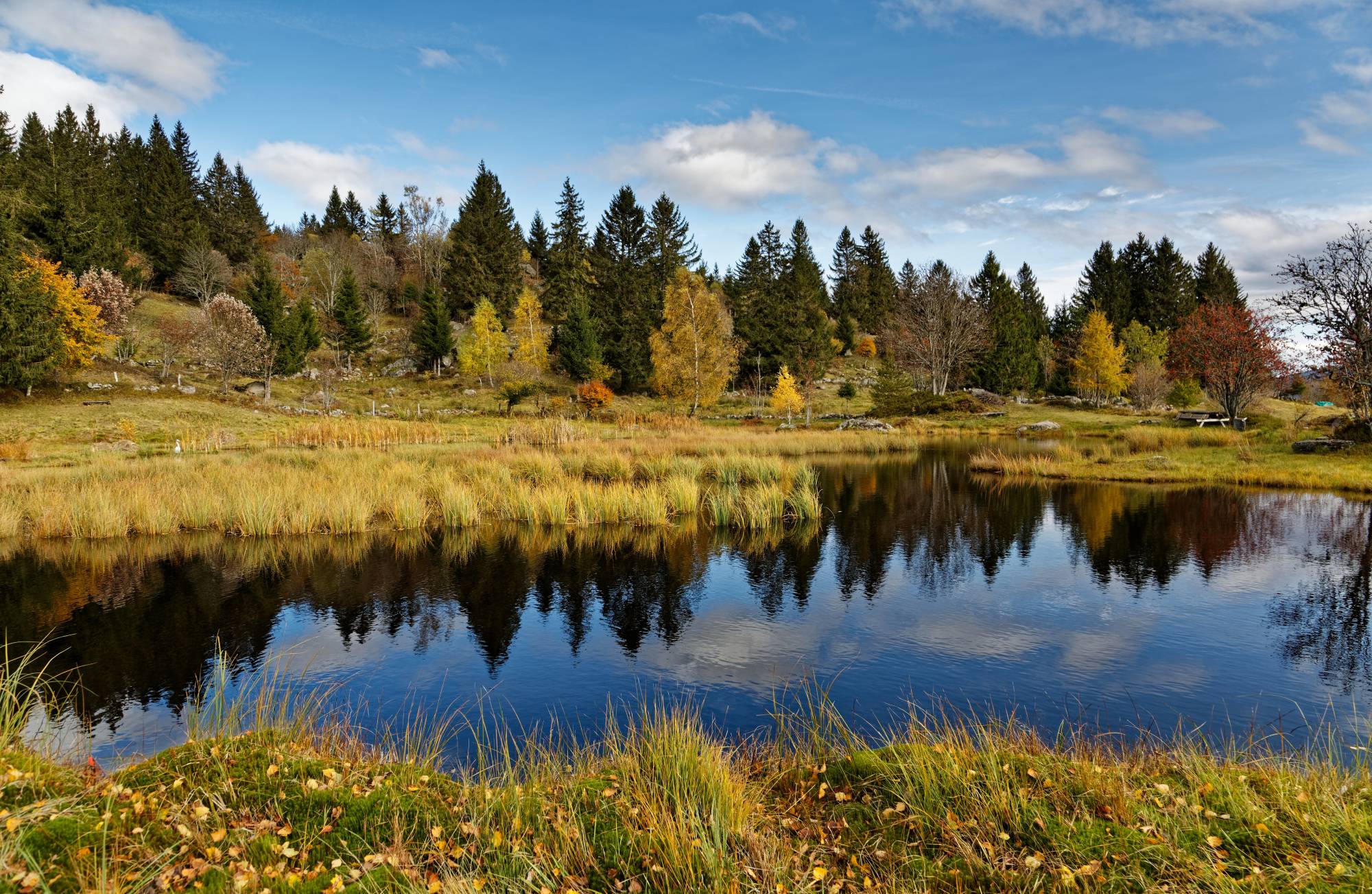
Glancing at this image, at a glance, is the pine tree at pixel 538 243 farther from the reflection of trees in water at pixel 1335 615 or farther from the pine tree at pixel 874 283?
the reflection of trees in water at pixel 1335 615

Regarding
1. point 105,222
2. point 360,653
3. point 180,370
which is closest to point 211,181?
point 105,222

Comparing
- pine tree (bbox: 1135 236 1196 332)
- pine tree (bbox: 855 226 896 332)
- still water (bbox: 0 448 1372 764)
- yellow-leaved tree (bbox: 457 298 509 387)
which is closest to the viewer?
still water (bbox: 0 448 1372 764)

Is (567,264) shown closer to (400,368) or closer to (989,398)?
(400,368)

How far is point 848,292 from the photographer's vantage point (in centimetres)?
8269

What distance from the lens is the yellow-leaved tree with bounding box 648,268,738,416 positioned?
1961 inches

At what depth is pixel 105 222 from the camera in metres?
57.8

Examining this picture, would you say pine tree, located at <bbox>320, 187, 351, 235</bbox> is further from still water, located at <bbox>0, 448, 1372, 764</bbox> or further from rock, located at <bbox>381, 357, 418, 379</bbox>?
still water, located at <bbox>0, 448, 1372, 764</bbox>

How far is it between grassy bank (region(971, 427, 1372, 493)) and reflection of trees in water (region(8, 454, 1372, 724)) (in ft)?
6.91

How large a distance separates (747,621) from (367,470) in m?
14.0

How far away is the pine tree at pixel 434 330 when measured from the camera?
6091cm

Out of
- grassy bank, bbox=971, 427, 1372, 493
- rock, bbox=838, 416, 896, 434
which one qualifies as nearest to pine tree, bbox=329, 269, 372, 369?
rock, bbox=838, 416, 896, 434

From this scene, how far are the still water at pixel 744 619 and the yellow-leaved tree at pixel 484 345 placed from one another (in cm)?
4313

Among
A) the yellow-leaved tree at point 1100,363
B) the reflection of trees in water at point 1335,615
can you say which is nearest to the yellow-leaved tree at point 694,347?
the yellow-leaved tree at point 1100,363

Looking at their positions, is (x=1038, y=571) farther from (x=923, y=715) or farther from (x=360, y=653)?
(x=360, y=653)
